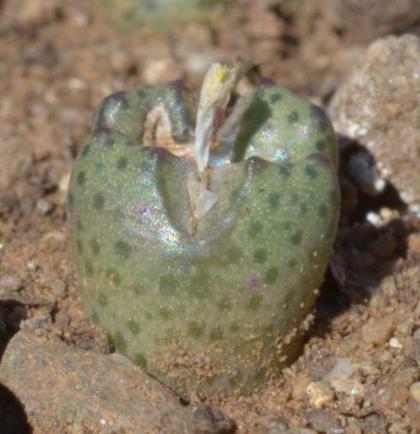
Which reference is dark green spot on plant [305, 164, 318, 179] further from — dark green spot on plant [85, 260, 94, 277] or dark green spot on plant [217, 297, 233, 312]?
dark green spot on plant [85, 260, 94, 277]

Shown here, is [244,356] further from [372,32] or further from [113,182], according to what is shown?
[372,32]

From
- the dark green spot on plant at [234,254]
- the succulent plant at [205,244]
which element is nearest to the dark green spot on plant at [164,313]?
the succulent plant at [205,244]

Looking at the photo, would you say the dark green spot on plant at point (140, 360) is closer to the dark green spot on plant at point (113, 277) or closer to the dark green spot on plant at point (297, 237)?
the dark green spot on plant at point (113, 277)

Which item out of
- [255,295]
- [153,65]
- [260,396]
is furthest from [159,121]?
[153,65]

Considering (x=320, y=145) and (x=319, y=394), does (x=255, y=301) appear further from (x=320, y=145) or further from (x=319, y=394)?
(x=320, y=145)

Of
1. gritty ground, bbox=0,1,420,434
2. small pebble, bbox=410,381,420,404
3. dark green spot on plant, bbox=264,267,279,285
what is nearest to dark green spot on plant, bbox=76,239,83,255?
gritty ground, bbox=0,1,420,434

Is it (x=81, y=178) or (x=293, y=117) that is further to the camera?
(x=293, y=117)

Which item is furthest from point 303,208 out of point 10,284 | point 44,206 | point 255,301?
point 44,206
